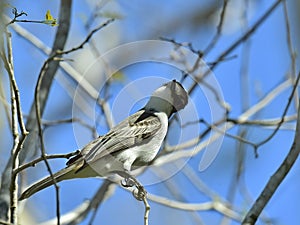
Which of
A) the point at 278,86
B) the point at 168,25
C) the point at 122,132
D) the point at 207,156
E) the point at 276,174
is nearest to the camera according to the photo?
the point at 276,174

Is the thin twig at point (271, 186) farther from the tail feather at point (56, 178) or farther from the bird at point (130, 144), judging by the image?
the tail feather at point (56, 178)

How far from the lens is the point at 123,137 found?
4316mm

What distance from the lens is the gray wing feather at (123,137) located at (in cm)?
409

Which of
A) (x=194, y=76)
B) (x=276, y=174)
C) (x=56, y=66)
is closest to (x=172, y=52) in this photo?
(x=194, y=76)

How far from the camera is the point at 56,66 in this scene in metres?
5.02

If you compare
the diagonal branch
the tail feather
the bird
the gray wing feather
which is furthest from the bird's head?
the tail feather

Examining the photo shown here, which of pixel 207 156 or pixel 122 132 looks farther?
pixel 207 156

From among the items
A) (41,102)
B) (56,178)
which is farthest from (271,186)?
(41,102)

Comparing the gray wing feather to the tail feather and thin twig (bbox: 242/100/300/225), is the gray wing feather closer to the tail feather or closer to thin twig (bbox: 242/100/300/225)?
the tail feather

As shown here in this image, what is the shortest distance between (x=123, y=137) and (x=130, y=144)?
7 cm

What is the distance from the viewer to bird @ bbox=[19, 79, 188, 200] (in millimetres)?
4023

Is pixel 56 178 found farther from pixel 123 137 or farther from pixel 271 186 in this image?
pixel 271 186

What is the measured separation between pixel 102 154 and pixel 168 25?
268cm

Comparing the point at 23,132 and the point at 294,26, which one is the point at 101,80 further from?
the point at 23,132
